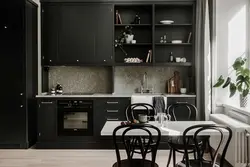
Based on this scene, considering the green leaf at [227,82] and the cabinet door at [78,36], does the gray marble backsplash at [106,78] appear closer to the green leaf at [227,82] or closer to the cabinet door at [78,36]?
the cabinet door at [78,36]

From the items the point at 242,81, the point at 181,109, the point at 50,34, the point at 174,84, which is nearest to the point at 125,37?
the point at 174,84

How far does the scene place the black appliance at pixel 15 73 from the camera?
616 cm

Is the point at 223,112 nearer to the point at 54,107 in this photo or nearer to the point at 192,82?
the point at 192,82

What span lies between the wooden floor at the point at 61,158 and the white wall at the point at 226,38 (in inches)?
60.6

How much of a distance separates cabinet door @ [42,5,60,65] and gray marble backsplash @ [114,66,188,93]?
4.25 ft

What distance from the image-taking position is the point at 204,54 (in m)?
5.99

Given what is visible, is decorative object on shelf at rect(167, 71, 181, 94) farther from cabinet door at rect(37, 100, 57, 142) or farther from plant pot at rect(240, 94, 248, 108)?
cabinet door at rect(37, 100, 57, 142)

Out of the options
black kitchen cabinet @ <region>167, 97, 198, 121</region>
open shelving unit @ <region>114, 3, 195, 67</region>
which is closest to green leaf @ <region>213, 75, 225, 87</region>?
black kitchen cabinet @ <region>167, 97, 198, 121</region>

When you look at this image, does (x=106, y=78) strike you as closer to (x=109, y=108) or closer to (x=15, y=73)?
(x=109, y=108)

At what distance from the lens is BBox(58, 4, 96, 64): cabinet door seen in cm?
659

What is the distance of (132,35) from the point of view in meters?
6.66

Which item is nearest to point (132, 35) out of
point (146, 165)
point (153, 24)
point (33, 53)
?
point (153, 24)

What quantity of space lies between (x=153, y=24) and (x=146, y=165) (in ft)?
11.5

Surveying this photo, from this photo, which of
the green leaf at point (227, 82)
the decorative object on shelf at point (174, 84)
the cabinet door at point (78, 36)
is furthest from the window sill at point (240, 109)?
the cabinet door at point (78, 36)
